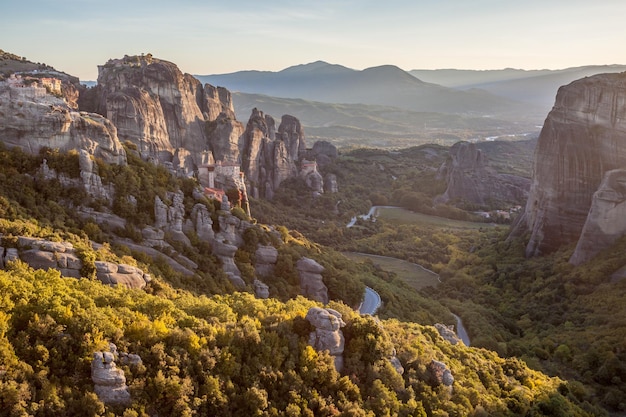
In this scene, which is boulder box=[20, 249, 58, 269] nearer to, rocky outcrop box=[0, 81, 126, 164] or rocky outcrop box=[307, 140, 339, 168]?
rocky outcrop box=[0, 81, 126, 164]

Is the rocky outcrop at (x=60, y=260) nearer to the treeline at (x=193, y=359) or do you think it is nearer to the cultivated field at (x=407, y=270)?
the treeline at (x=193, y=359)

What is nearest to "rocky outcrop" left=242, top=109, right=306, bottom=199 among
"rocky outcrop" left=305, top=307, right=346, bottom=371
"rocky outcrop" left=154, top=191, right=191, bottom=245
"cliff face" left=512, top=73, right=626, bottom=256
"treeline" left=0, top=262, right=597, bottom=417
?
"cliff face" left=512, top=73, right=626, bottom=256

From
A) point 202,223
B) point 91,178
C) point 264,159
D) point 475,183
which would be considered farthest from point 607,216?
point 475,183

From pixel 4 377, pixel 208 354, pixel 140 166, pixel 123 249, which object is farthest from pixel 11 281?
pixel 140 166

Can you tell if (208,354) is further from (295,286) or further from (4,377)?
(295,286)

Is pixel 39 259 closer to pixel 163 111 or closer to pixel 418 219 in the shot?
pixel 163 111

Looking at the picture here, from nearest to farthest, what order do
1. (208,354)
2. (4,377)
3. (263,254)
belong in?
(4,377) → (208,354) → (263,254)
